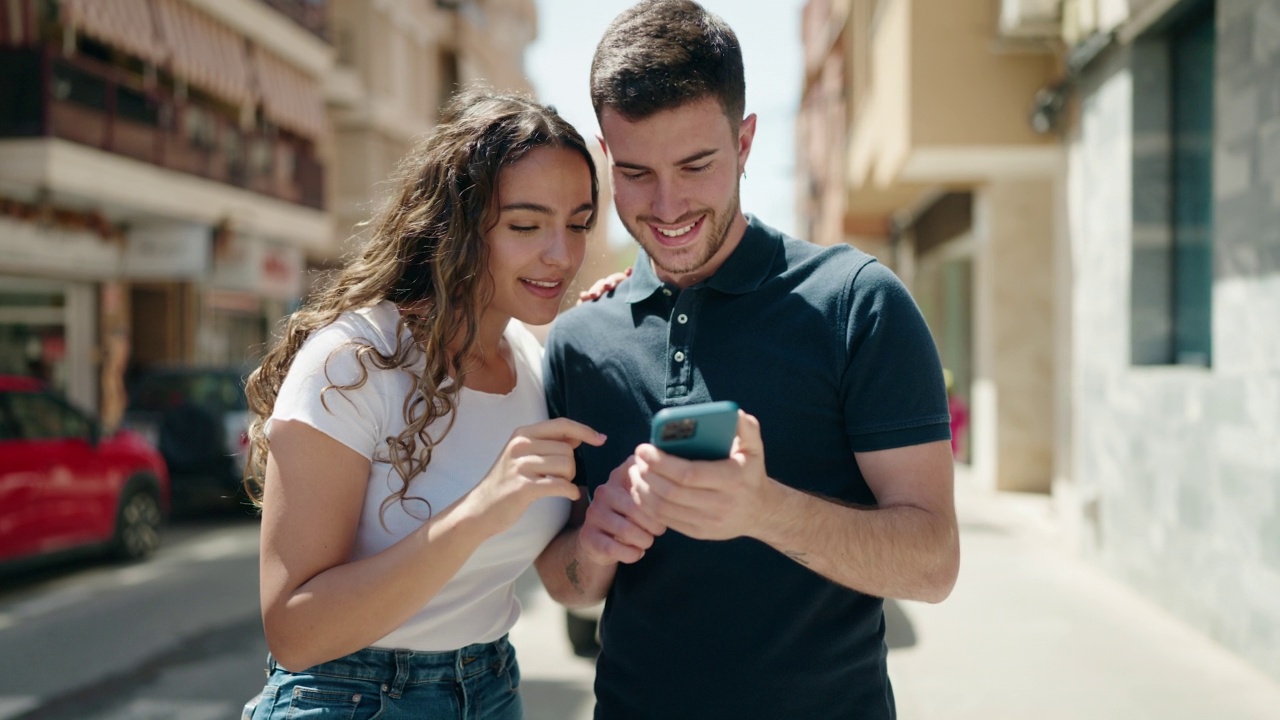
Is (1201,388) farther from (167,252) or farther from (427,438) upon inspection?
(167,252)

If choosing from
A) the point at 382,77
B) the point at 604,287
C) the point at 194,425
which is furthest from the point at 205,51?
the point at 604,287

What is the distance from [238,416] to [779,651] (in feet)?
38.8

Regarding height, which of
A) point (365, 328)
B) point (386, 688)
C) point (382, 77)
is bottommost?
point (386, 688)

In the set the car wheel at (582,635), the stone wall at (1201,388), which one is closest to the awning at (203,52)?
the car wheel at (582,635)

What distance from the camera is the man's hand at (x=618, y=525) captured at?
1.85 m

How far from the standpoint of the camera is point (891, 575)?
1959 millimetres

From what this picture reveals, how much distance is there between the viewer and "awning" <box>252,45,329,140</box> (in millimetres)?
21750

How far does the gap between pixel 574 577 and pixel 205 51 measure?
19.3 meters

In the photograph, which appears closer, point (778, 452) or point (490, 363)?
point (778, 452)

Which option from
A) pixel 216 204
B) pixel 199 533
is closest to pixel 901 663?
pixel 199 533

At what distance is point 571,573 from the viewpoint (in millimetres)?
2385

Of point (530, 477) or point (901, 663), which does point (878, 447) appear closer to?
point (530, 477)

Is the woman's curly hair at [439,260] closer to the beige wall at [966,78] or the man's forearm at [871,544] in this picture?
the man's forearm at [871,544]

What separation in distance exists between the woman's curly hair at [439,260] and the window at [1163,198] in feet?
21.3
